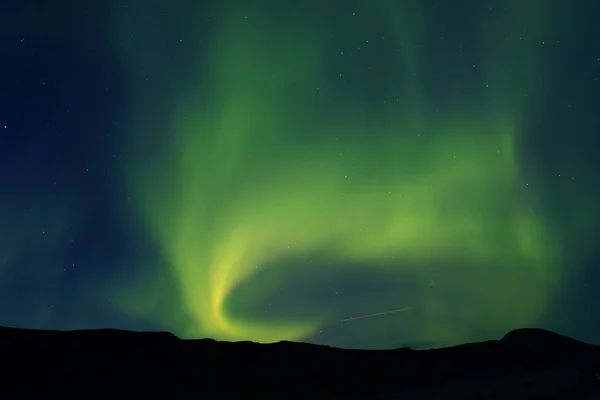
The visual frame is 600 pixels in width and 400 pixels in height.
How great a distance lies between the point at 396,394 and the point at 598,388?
26.8ft

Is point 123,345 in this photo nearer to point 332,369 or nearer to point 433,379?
point 332,369

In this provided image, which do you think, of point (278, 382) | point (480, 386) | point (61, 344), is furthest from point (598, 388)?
point (61, 344)

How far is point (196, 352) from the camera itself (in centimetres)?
2631

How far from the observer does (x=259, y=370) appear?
26.0 metres

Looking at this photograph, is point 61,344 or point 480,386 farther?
point 61,344

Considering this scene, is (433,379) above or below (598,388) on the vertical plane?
above

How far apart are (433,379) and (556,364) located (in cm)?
677

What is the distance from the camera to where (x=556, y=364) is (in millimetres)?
27797

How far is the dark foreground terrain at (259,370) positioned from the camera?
67.1 ft

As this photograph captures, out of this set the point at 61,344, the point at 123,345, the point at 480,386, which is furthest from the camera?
the point at 123,345

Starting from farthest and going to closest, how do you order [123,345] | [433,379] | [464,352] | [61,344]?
[464,352]
[433,379]
[123,345]
[61,344]

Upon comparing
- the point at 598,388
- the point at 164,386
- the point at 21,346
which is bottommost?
the point at 598,388

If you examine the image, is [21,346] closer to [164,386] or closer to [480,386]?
[164,386]

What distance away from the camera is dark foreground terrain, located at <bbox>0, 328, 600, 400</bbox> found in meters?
20.4
